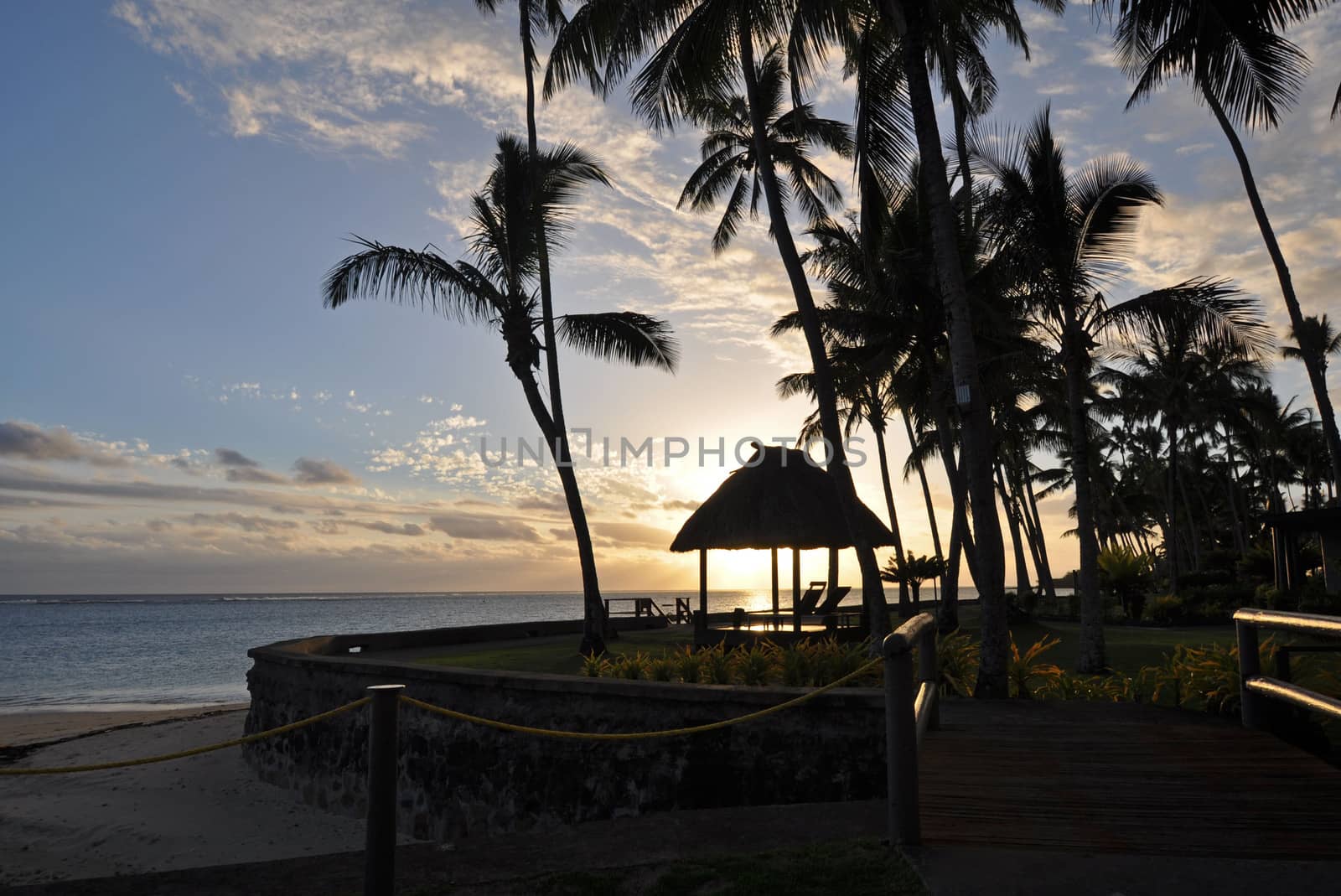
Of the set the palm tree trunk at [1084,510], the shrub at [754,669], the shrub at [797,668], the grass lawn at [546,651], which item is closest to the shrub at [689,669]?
the shrub at [754,669]

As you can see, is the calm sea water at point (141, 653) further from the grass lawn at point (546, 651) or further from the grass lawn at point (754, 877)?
the grass lawn at point (754, 877)

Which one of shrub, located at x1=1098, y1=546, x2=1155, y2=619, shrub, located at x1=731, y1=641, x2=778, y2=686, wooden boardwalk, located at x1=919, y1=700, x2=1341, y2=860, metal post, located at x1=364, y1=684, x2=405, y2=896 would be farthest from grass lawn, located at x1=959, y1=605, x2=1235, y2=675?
metal post, located at x1=364, y1=684, x2=405, y2=896

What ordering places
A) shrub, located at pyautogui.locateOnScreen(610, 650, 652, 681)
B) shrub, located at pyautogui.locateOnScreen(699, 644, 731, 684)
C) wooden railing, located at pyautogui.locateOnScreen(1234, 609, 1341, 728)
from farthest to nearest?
shrub, located at pyautogui.locateOnScreen(610, 650, 652, 681), shrub, located at pyautogui.locateOnScreen(699, 644, 731, 684), wooden railing, located at pyautogui.locateOnScreen(1234, 609, 1341, 728)

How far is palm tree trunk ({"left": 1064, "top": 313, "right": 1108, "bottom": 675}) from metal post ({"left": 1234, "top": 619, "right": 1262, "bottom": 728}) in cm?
669

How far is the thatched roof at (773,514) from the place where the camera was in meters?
16.1

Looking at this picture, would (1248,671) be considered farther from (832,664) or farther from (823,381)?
(823,381)

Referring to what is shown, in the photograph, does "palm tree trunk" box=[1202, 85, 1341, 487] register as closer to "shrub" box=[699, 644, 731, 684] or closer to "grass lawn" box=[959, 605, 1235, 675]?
"grass lawn" box=[959, 605, 1235, 675]

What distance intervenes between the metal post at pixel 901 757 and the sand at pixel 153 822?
23.3 feet

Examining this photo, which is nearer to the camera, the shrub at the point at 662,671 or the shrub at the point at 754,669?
the shrub at the point at 754,669

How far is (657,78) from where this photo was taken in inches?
492

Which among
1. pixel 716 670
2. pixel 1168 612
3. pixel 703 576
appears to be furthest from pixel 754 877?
pixel 1168 612

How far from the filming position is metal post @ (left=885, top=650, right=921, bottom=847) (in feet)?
13.1

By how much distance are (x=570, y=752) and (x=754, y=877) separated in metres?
4.27

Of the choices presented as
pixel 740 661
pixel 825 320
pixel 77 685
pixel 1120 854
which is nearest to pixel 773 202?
pixel 825 320
